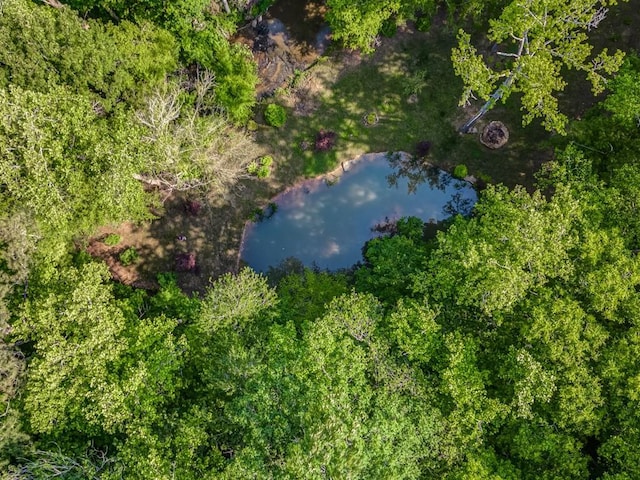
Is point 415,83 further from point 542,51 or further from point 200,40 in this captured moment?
point 200,40

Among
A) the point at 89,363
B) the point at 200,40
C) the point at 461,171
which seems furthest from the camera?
the point at 461,171

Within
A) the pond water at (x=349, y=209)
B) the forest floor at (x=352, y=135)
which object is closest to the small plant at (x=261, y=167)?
the forest floor at (x=352, y=135)

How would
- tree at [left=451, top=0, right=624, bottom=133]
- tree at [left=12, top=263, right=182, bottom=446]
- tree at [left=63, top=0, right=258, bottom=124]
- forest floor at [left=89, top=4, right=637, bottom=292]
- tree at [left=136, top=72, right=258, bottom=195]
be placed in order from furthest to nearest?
1. forest floor at [left=89, top=4, right=637, bottom=292]
2. tree at [left=63, top=0, right=258, bottom=124]
3. tree at [left=136, top=72, right=258, bottom=195]
4. tree at [left=451, top=0, right=624, bottom=133]
5. tree at [left=12, top=263, right=182, bottom=446]

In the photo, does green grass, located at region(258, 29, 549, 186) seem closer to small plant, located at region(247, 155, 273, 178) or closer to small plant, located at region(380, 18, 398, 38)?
small plant, located at region(247, 155, 273, 178)

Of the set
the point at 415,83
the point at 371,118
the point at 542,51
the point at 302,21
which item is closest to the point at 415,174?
the point at 371,118

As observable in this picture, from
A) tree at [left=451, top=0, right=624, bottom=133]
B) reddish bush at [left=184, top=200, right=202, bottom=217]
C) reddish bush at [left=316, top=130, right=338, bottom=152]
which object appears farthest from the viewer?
reddish bush at [left=316, top=130, right=338, bottom=152]

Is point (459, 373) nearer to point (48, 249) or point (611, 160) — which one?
point (611, 160)

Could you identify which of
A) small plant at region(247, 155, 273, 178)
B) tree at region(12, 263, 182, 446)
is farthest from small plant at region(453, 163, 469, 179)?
tree at region(12, 263, 182, 446)

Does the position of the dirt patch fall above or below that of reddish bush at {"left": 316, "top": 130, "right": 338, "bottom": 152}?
below
